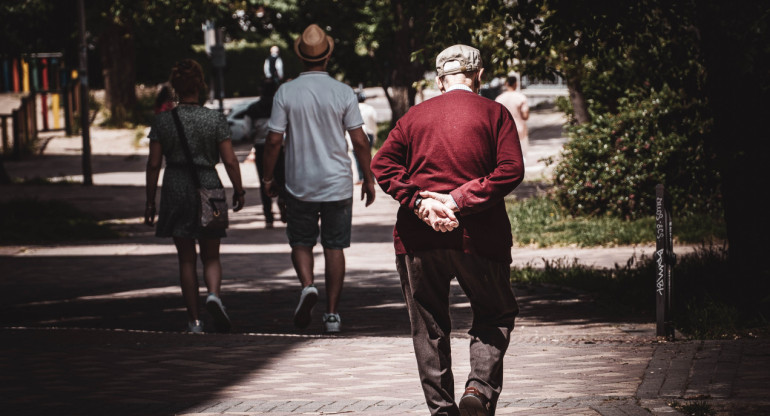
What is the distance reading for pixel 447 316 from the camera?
5.09 metres

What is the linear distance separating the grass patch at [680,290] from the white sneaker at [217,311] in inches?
109

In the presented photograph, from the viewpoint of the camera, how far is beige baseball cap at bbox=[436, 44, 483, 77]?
16.8 ft

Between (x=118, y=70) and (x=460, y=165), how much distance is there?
1207 inches

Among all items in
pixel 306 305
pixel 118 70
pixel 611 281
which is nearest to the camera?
pixel 306 305

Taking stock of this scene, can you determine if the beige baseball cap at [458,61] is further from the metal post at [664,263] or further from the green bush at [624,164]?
the green bush at [624,164]

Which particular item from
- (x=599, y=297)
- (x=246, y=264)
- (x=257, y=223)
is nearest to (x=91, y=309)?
(x=246, y=264)

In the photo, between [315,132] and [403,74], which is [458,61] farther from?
[403,74]

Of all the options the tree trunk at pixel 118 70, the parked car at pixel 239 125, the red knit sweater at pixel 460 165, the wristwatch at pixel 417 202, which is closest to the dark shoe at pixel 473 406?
the red knit sweater at pixel 460 165

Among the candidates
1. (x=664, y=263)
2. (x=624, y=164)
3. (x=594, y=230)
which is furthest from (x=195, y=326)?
(x=624, y=164)

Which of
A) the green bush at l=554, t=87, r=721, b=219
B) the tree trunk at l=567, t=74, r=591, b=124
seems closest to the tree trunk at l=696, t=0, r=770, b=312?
the green bush at l=554, t=87, r=721, b=219

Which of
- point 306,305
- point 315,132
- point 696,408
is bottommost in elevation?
point 306,305

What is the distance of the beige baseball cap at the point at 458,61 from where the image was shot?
5109 millimetres

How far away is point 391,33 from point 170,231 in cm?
2296

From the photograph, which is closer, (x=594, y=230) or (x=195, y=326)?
(x=195, y=326)
